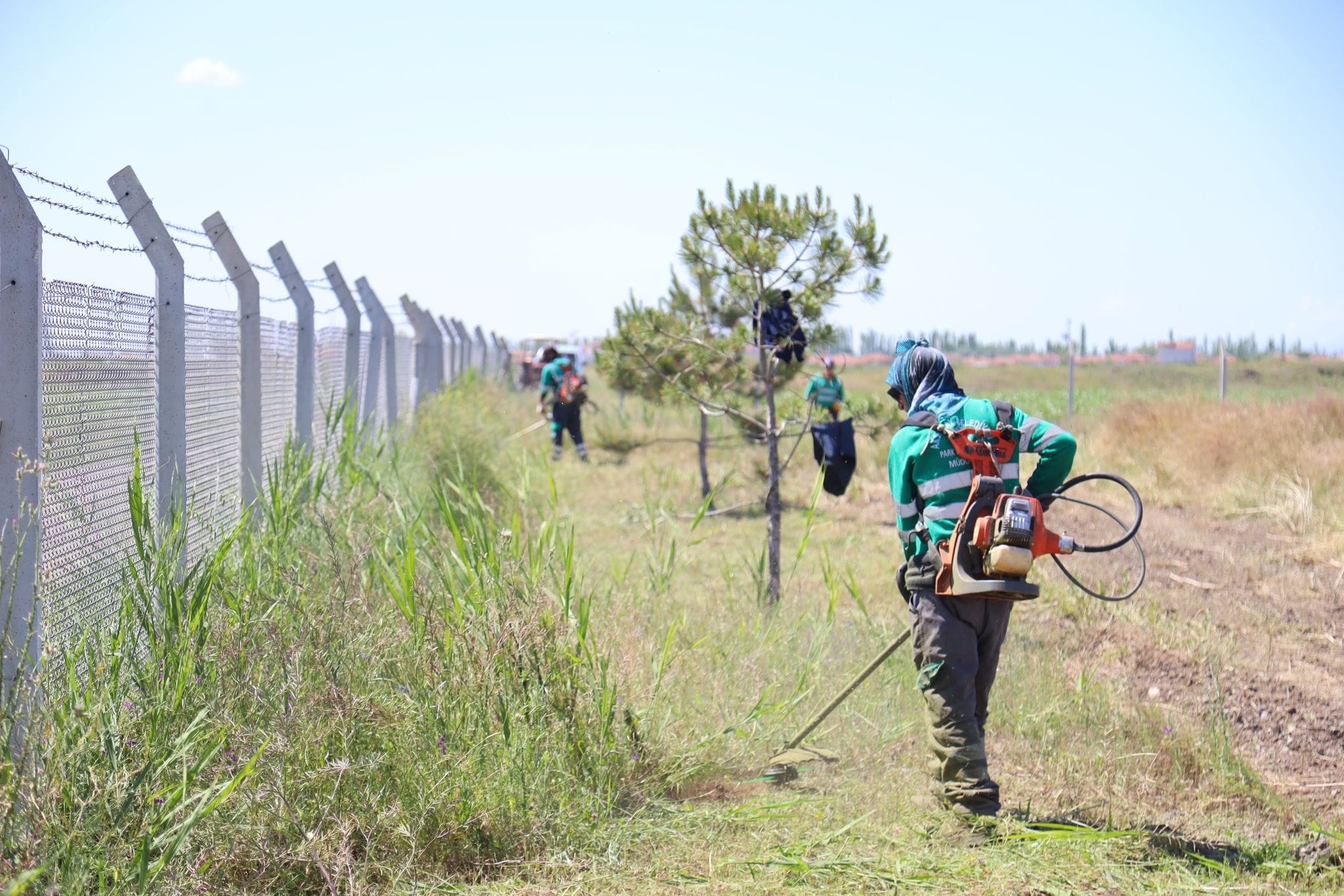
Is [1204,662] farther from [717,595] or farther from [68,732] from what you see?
[68,732]

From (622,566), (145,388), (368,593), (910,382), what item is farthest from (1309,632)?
(145,388)

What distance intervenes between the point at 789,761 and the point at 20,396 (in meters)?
2.75

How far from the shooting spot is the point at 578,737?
3594 mm

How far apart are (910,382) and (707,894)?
6.56 ft

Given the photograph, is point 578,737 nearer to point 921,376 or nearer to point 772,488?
point 921,376

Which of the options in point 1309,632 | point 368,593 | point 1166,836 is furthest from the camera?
point 1309,632

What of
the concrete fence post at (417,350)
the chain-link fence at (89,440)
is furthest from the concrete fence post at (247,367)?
the concrete fence post at (417,350)

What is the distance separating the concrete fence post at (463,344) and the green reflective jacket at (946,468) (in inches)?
565

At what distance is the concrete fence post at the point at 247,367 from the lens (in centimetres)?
500

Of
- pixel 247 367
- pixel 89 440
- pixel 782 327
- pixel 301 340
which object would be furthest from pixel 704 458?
pixel 89 440

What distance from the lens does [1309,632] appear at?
627 cm

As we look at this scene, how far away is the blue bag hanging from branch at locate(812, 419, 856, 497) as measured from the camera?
572cm

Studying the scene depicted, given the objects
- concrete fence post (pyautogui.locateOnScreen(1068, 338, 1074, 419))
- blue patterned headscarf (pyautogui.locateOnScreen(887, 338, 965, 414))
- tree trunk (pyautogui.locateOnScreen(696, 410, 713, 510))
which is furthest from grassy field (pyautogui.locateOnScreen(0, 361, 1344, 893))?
concrete fence post (pyautogui.locateOnScreen(1068, 338, 1074, 419))

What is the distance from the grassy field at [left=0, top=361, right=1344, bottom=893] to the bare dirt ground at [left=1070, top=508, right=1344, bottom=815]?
2cm
